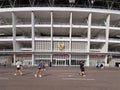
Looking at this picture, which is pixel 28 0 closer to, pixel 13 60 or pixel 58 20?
pixel 58 20

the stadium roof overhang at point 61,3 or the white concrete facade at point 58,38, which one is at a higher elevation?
the stadium roof overhang at point 61,3

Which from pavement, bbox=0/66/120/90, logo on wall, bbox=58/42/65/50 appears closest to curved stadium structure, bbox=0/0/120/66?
logo on wall, bbox=58/42/65/50

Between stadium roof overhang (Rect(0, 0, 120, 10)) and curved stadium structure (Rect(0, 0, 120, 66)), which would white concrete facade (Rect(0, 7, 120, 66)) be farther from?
stadium roof overhang (Rect(0, 0, 120, 10))

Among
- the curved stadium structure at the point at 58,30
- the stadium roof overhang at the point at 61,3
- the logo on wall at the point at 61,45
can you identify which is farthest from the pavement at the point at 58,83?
the stadium roof overhang at the point at 61,3

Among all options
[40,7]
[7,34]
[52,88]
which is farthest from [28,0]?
[52,88]

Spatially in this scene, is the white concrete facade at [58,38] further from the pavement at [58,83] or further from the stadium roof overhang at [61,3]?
the pavement at [58,83]

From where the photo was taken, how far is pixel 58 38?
5678 cm

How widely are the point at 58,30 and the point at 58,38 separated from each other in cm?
355

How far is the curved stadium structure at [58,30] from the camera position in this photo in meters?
55.6

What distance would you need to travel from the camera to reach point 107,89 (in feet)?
44.9

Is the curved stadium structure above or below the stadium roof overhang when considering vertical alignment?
below

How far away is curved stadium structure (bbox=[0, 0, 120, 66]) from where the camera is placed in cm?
5559

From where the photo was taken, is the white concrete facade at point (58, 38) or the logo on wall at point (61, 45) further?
the logo on wall at point (61, 45)

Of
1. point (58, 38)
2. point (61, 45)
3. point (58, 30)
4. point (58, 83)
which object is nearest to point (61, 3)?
point (58, 30)
